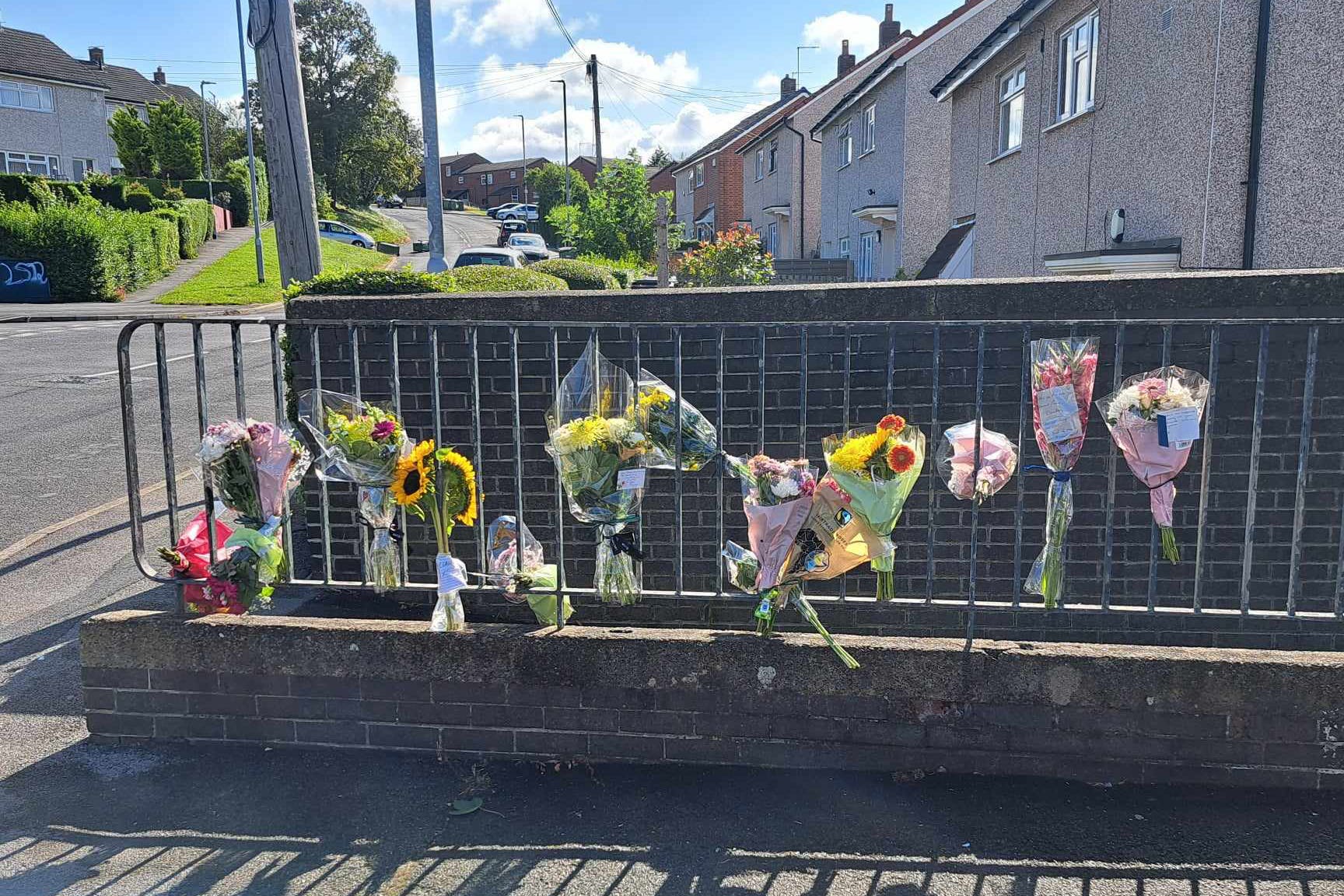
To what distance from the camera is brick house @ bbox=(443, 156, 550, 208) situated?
117 meters

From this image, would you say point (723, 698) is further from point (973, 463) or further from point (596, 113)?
point (596, 113)

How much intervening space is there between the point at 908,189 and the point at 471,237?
3923 cm

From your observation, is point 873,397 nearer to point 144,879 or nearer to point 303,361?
point 303,361

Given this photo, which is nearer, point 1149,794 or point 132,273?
point 1149,794

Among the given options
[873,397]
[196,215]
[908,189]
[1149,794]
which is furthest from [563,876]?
[196,215]

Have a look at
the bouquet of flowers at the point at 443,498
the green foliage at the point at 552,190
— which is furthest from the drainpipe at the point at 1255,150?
the green foliage at the point at 552,190

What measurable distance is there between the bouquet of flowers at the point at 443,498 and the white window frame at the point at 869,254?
2523cm

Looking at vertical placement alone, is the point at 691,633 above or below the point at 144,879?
above

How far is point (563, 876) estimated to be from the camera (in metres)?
3.05

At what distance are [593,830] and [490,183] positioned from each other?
12536 centimetres

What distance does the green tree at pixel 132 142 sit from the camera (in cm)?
4528

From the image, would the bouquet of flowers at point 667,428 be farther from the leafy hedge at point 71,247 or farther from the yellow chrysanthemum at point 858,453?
the leafy hedge at point 71,247

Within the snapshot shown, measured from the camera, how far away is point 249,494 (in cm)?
391

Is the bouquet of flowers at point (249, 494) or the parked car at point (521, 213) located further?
the parked car at point (521, 213)
